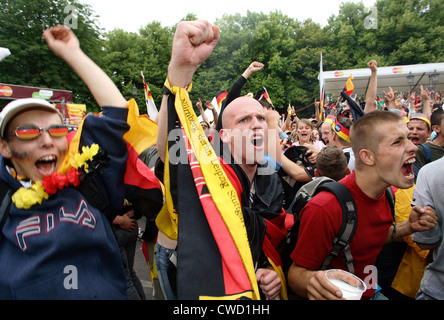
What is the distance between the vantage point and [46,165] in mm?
1395

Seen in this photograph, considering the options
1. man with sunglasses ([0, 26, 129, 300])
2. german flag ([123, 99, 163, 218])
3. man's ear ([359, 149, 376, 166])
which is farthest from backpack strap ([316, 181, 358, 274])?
man with sunglasses ([0, 26, 129, 300])

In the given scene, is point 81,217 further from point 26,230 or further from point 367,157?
point 367,157

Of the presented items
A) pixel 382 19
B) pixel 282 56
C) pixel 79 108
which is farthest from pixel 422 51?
pixel 79 108

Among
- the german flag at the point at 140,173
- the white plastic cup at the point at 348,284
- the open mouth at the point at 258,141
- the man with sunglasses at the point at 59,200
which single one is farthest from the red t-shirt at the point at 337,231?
the man with sunglasses at the point at 59,200

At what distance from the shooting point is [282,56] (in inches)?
1204

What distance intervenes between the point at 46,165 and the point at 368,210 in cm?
192

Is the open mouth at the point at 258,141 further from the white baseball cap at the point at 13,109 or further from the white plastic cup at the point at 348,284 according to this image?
the white baseball cap at the point at 13,109

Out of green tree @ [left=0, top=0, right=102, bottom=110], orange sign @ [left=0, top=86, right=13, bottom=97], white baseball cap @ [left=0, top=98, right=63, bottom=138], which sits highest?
green tree @ [left=0, top=0, right=102, bottom=110]

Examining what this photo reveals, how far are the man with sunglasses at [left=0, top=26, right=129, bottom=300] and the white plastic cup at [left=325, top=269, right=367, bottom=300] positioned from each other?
1.04m

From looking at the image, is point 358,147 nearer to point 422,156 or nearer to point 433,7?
point 422,156

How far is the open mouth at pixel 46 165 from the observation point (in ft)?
4.49

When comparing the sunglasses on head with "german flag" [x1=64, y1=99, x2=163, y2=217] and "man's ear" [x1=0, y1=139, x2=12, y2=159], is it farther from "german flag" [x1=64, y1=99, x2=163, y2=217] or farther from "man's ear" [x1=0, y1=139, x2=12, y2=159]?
"german flag" [x1=64, y1=99, x2=163, y2=217]

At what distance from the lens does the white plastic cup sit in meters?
1.19
